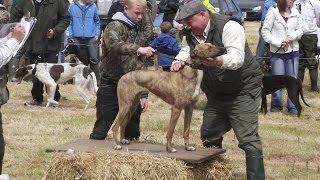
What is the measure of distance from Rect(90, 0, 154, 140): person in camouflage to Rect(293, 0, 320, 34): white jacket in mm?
7388

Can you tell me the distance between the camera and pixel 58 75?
44.6ft

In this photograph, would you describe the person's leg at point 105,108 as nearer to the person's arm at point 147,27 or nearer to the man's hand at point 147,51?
the person's arm at point 147,27

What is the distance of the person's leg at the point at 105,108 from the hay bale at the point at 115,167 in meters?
1.14

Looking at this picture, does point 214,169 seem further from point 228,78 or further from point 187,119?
point 228,78

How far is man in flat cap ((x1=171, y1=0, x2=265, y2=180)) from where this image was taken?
674cm

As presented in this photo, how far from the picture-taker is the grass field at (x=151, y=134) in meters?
8.86

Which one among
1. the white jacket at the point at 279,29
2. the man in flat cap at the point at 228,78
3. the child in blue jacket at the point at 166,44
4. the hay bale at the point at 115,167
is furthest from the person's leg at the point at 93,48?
the hay bale at the point at 115,167

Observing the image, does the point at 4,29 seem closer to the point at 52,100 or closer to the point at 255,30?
the point at 52,100

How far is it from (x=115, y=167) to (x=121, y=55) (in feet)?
4.59

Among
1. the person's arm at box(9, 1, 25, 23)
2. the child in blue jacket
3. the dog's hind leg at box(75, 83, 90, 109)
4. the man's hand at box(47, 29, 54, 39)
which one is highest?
the person's arm at box(9, 1, 25, 23)

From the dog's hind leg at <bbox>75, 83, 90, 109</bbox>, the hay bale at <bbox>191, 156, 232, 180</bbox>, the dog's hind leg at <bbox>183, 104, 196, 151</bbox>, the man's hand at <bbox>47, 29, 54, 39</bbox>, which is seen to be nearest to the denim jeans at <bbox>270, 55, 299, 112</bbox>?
the dog's hind leg at <bbox>75, 83, 90, 109</bbox>

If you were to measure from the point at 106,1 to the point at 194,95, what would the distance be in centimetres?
1329

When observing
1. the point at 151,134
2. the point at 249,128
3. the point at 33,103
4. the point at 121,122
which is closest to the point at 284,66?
the point at 151,134

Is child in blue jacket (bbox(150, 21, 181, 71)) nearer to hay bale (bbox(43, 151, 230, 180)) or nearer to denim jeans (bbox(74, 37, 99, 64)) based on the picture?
denim jeans (bbox(74, 37, 99, 64))
